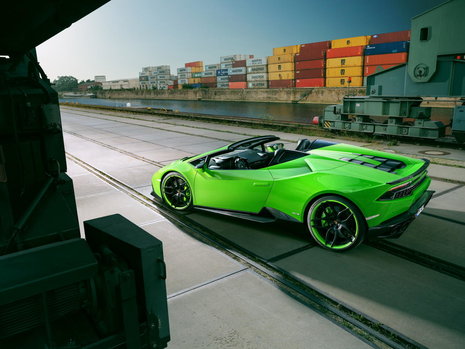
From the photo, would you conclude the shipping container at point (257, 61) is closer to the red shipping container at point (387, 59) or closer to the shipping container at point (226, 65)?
the shipping container at point (226, 65)

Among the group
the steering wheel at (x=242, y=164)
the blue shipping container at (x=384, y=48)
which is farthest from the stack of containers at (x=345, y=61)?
the steering wheel at (x=242, y=164)

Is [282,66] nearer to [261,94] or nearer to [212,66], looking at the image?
[261,94]

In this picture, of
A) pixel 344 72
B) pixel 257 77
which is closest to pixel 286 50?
pixel 257 77

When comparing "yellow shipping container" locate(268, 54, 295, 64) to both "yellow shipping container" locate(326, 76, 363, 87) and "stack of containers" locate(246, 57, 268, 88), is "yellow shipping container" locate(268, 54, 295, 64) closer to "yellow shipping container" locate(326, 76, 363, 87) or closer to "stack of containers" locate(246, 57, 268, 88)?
"stack of containers" locate(246, 57, 268, 88)

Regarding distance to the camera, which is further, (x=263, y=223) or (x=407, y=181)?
(x=263, y=223)

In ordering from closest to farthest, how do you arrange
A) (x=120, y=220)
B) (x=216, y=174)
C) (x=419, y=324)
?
(x=120, y=220), (x=419, y=324), (x=216, y=174)

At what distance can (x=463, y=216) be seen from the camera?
6223mm

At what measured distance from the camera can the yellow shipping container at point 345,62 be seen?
6212 cm

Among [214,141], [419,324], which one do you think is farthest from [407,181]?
[214,141]

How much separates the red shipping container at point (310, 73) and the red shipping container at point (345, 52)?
3126mm

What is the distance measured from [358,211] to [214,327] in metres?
2.36

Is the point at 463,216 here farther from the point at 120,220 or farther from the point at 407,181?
the point at 120,220

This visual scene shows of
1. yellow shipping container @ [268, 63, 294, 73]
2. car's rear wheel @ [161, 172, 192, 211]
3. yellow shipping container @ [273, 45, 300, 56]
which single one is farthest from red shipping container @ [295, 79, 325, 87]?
car's rear wheel @ [161, 172, 192, 211]

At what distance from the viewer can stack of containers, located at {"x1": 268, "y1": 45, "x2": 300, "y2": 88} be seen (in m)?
74.7
